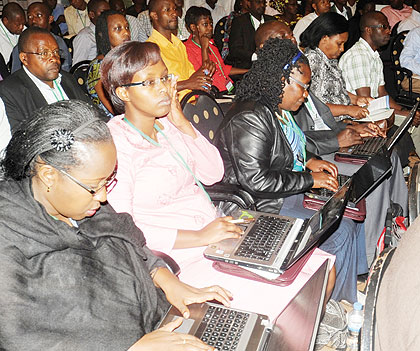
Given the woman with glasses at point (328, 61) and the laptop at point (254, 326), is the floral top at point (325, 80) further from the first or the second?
the laptop at point (254, 326)

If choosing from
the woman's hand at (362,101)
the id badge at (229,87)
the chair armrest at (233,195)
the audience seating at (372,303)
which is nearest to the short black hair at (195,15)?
the id badge at (229,87)

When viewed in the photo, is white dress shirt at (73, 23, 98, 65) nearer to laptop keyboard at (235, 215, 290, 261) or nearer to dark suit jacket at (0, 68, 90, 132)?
dark suit jacket at (0, 68, 90, 132)

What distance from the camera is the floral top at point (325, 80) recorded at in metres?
3.47

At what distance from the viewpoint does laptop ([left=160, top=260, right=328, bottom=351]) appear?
4.36 ft

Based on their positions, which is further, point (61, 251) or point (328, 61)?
point (328, 61)

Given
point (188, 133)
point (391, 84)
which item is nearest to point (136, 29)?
point (391, 84)

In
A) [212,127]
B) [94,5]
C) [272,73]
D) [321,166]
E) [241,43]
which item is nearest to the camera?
[272,73]

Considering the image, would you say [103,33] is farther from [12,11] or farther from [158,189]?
[158,189]

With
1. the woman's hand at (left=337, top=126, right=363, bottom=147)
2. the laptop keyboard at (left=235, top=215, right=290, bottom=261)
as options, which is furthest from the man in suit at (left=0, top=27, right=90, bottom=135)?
the woman's hand at (left=337, top=126, right=363, bottom=147)

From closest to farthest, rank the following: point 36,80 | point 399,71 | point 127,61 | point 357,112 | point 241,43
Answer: point 127,61, point 36,80, point 357,112, point 399,71, point 241,43

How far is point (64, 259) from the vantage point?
4.17 feet

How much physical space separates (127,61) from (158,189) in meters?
0.50

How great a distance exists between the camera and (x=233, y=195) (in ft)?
7.50

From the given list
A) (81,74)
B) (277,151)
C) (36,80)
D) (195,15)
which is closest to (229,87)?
(195,15)
